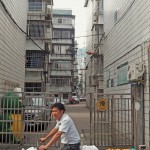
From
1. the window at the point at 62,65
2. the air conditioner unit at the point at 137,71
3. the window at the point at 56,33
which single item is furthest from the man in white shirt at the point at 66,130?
the window at the point at 56,33

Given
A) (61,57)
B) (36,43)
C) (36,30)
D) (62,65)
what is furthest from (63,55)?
(36,43)

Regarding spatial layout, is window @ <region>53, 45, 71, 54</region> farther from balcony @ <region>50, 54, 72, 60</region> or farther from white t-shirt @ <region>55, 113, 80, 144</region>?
white t-shirt @ <region>55, 113, 80, 144</region>

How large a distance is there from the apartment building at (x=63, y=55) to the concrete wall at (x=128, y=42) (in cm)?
4100

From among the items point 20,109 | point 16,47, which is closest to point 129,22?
point 20,109

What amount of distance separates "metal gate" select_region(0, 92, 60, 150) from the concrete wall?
3081mm

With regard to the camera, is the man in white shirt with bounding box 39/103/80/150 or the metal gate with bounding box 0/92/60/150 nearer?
the man in white shirt with bounding box 39/103/80/150

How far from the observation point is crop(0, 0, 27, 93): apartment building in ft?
44.8

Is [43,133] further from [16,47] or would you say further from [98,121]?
[16,47]

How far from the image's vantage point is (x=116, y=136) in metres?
11.2

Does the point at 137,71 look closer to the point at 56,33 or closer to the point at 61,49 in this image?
the point at 61,49

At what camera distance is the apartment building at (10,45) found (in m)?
13.6

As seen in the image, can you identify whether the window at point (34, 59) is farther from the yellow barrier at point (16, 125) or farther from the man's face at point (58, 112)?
the man's face at point (58, 112)

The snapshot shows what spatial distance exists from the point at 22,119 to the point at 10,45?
6069mm

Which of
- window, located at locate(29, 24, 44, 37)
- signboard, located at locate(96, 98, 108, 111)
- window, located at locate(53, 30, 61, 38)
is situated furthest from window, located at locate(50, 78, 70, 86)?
signboard, located at locate(96, 98, 108, 111)
